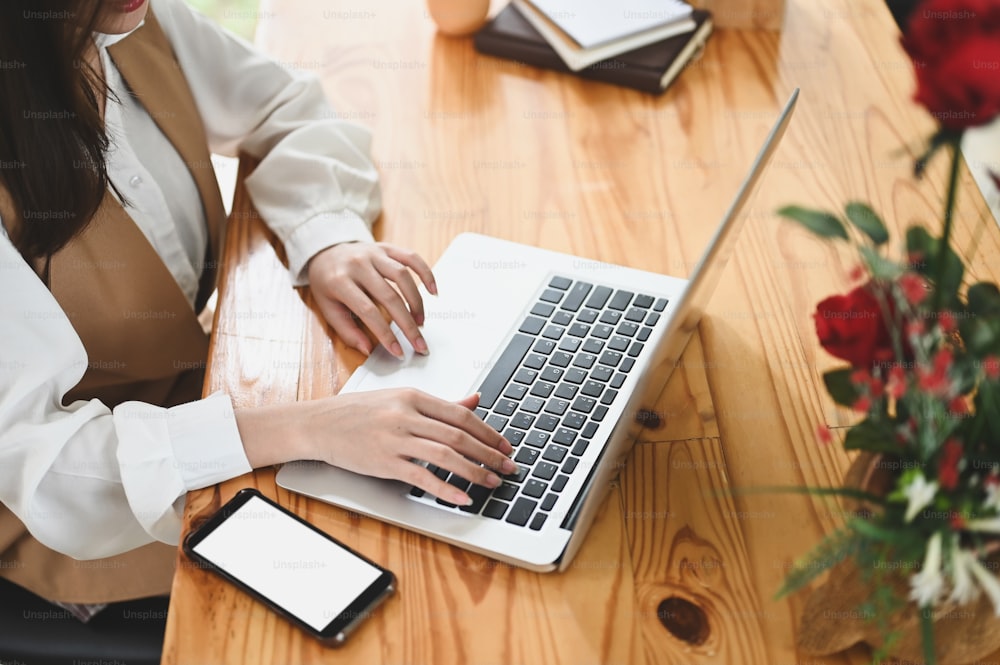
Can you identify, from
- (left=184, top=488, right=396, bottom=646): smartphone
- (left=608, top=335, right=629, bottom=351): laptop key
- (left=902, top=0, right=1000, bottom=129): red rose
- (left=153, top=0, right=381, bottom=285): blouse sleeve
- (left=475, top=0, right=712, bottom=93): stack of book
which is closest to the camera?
(left=902, top=0, right=1000, bottom=129): red rose

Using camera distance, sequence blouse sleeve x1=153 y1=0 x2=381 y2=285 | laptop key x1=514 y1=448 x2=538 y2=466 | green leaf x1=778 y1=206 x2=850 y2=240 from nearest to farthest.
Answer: green leaf x1=778 y1=206 x2=850 y2=240, laptop key x1=514 y1=448 x2=538 y2=466, blouse sleeve x1=153 y1=0 x2=381 y2=285

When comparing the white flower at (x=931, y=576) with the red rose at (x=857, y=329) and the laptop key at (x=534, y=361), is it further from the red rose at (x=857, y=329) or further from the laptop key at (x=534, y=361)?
the laptop key at (x=534, y=361)

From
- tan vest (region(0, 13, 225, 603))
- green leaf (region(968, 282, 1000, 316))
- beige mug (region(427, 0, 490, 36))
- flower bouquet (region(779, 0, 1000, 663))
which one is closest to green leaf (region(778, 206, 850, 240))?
flower bouquet (region(779, 0, 1000, 663))

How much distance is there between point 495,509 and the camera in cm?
83

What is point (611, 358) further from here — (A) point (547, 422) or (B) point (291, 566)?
(B) point (291, 566)

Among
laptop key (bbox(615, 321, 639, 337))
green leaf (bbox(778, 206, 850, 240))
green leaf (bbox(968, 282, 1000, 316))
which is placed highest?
green leaf (bbox(778, 206, 850, 240))

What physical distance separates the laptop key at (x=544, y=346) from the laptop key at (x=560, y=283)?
0.08 m

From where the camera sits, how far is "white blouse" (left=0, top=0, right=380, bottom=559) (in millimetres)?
868

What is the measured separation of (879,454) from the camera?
0.64 meters

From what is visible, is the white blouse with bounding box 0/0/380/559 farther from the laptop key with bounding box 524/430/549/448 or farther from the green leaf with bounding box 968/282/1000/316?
the green leaf with bounding box 968/282/1000/316

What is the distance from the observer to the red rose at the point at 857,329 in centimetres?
62

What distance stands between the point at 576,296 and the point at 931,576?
20.7 inches

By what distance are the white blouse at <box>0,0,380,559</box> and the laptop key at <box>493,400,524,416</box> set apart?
0.77ft

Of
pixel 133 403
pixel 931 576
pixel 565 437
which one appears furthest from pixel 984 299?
pixel 133 403
